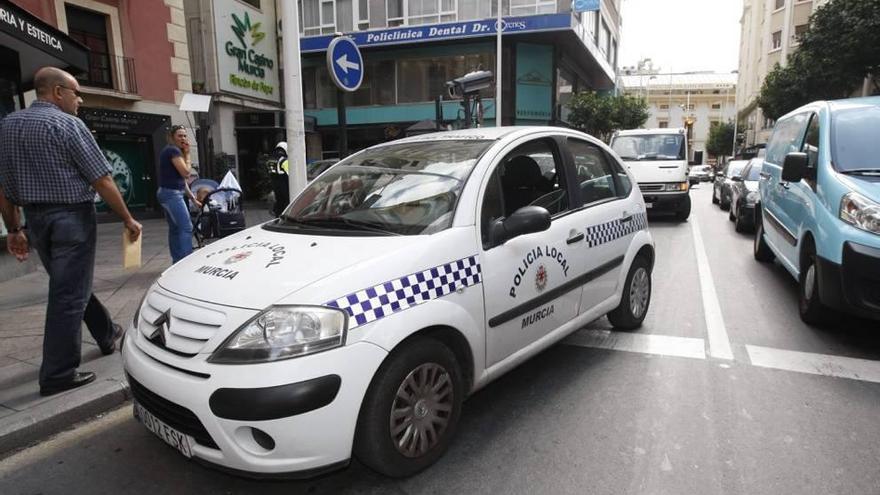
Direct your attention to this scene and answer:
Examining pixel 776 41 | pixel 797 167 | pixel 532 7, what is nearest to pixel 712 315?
pixel 797 167

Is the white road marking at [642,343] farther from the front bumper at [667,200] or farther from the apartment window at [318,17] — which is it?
the apartment window at [318,17]

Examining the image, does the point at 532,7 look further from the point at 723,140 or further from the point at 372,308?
the point at 723,140

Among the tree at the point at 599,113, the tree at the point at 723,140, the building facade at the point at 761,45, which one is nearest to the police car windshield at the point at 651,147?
the tree at the point at 599,113

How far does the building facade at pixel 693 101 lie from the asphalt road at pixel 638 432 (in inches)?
3514

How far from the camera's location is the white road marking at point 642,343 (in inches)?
168

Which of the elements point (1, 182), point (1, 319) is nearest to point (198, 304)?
point (1, 182)

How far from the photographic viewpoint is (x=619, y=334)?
183 inches

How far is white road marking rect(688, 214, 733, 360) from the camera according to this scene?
4.28m

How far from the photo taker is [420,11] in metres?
27.0

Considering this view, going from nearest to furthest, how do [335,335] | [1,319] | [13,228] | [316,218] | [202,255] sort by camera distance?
[335,335]
[202,255]
[316,218]
[13,228]
[1,319]

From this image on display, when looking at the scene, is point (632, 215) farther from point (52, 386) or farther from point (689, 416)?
point (52, 386)

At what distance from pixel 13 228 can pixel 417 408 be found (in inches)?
119

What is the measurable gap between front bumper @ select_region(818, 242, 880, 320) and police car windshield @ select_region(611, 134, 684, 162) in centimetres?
852

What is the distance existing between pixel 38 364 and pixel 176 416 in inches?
90.1
